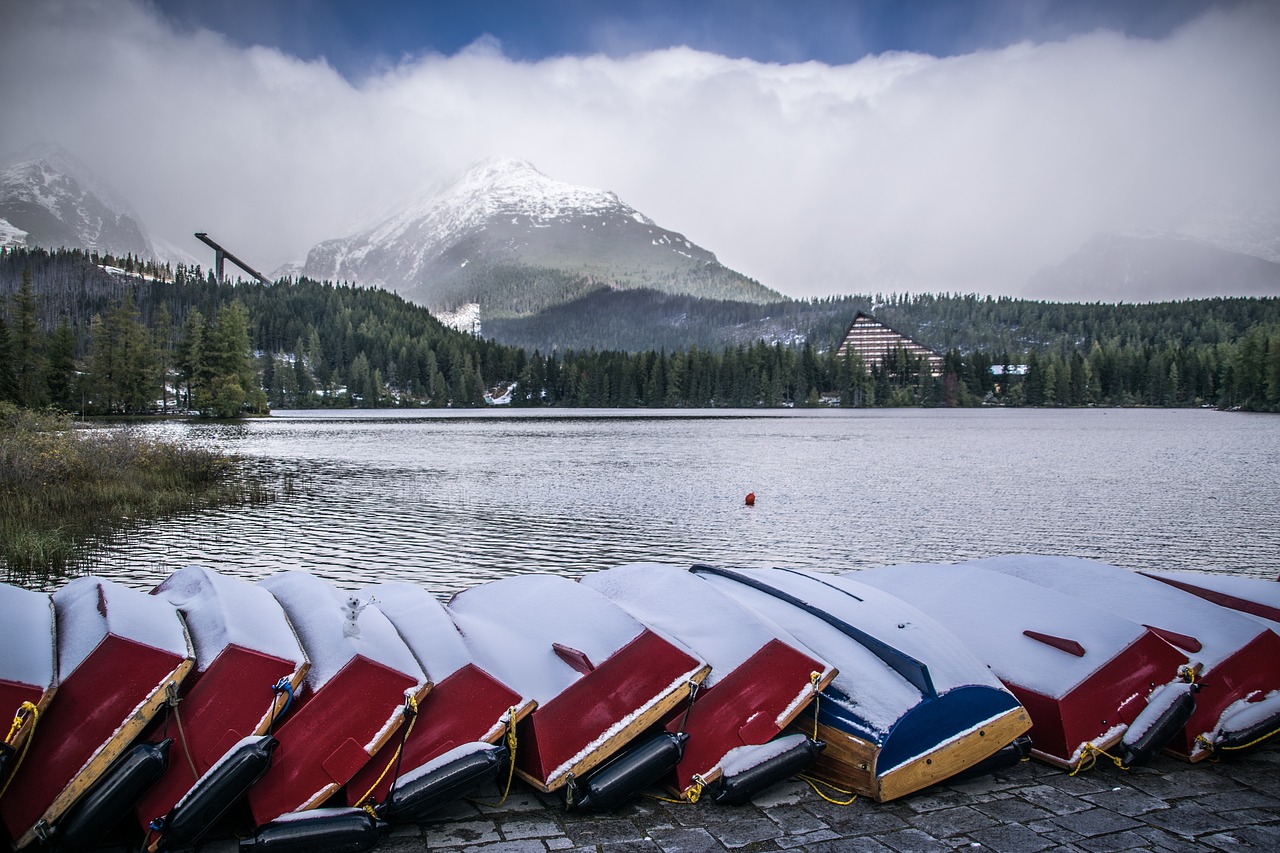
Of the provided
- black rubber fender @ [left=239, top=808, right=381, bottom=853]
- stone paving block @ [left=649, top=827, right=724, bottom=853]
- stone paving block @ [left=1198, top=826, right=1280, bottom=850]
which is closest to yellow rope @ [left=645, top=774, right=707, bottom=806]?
stone paving block @ [left=649, top=827, right=724, bottom=853]

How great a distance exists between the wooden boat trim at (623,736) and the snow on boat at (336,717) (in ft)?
3.50

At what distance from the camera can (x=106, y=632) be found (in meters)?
5.56

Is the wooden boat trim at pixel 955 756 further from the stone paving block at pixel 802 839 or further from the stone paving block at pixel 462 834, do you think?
the stone paving block at pixel 462 834

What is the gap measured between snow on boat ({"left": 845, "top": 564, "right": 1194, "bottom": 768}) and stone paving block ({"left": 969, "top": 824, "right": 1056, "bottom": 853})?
1.27 m

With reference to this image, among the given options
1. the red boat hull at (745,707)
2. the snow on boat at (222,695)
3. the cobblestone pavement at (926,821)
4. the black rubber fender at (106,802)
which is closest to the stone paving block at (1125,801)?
the cobblestone pavement at (926,821)

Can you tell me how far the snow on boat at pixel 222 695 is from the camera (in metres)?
5.25

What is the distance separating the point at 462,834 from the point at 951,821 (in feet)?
10.5

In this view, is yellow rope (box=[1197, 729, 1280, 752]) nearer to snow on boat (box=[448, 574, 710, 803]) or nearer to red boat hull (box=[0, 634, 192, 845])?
snow on boat (box=[448, 574, 710, 803])

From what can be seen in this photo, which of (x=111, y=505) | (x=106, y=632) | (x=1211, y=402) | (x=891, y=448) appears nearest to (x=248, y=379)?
(x=891, y=448)

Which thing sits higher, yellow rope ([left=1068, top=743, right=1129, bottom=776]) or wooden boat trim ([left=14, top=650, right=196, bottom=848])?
wooden boat trim ([left=14, top=650, right=196, bottom=848])

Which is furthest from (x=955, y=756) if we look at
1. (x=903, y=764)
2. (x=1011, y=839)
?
(x=1011, y=839)

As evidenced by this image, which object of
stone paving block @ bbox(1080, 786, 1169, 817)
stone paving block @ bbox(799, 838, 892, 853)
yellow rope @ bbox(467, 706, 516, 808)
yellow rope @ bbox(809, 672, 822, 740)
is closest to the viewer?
stone paving block @ bbox(799, 838, 892, 853)

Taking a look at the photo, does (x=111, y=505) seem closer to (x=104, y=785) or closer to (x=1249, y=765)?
(x=104, y=785)

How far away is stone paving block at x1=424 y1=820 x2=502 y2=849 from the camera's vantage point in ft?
17.5
